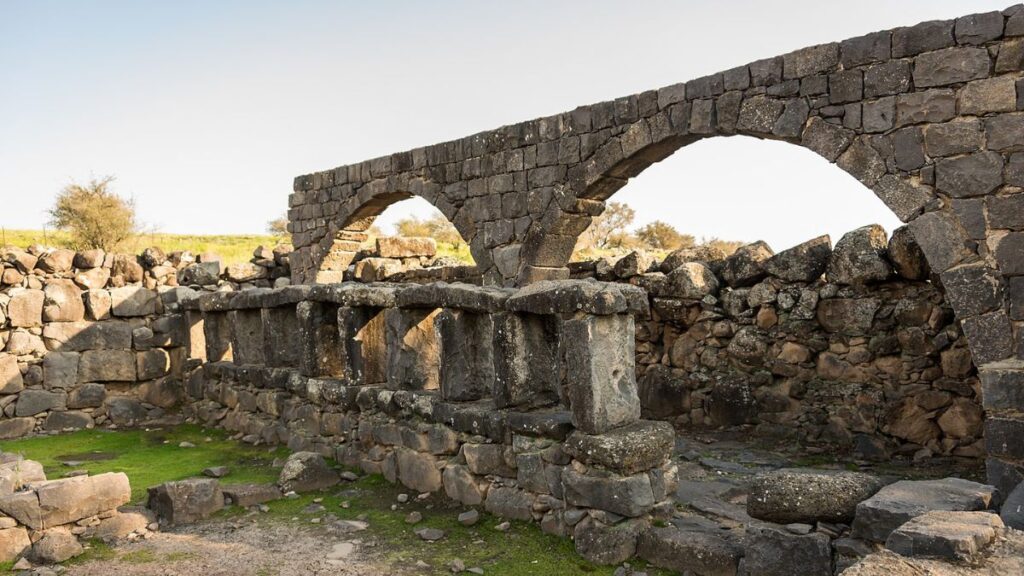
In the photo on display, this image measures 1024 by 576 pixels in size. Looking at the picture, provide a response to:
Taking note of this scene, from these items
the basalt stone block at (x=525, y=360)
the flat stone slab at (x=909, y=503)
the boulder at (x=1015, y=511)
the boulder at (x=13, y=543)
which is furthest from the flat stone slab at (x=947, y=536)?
the boulder at (x=13, y=543)

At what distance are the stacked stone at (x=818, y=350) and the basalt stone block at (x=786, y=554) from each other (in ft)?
14.6

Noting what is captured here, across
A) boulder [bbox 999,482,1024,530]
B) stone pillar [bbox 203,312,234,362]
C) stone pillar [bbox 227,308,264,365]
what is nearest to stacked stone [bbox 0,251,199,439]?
stone pillar [bbox 203,312,234,362]

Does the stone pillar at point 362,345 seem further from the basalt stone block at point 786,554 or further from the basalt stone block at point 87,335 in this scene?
the basalt stone block at point 87,335

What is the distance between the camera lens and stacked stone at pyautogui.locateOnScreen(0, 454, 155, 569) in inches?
207

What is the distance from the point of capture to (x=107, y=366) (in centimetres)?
1069

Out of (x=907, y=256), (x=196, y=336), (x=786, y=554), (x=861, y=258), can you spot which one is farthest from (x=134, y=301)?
(x=907, y=256)

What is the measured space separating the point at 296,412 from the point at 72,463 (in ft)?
8.01

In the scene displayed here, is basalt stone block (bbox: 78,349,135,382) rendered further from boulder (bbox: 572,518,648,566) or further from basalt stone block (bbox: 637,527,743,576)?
→ basalt stone block (bbox: 637,527,743,576)

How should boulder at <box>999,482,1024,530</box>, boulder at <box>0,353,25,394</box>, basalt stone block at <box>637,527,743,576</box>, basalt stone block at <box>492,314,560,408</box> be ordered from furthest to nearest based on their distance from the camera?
1. boulder at <box>0,353,25,394</box>
2. basalt stone block at <box>492,314,560,408</box>
3. basalt stone block at <box>637,527,743,576</box>
4. boulder at <box>999,482,1024,530</box>

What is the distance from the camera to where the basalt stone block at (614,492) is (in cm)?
485

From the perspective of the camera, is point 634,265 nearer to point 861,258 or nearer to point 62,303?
point 861,258

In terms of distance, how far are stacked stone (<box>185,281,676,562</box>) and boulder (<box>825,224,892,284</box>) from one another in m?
4.18

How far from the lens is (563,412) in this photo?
5.68m

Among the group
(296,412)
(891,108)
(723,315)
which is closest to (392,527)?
(296,412)
